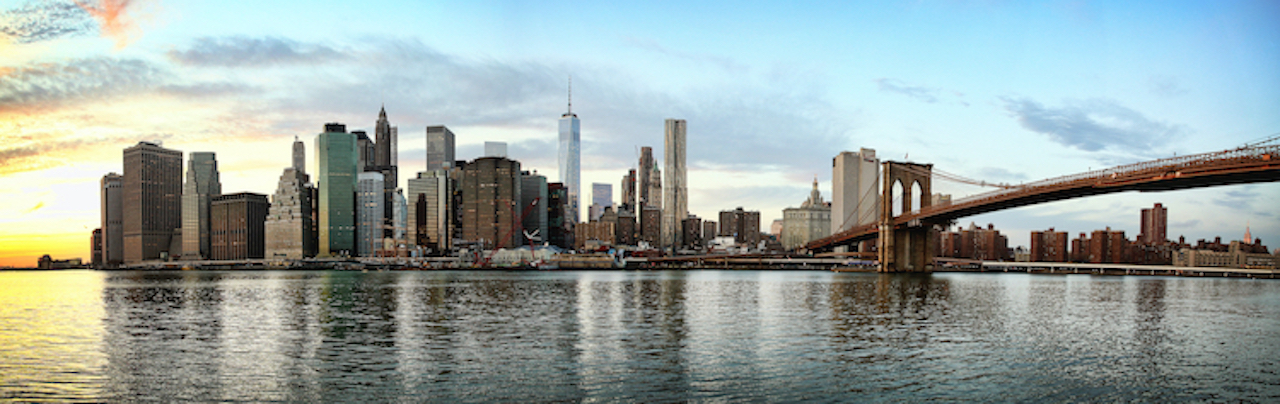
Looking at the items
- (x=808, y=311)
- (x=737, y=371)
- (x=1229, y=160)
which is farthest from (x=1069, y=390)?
(x=1229, y=160)

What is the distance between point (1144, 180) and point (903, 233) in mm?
42391

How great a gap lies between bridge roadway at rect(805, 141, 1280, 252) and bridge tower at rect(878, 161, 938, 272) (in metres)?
4.05

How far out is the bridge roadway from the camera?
5191cm

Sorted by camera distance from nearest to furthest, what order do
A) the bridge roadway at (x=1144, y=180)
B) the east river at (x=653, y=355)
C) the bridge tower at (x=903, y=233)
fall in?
the east river at (x=653, y=355)
the bridge roadway at (x=1144, y=180)
the bridge tower at (x=903, y=233)

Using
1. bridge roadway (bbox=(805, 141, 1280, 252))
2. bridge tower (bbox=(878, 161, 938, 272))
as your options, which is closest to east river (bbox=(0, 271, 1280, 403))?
bridge roadway (bbox=(805, 141, 1280, 252))

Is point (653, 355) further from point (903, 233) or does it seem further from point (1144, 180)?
point (903, 233)

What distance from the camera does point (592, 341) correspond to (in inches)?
1118

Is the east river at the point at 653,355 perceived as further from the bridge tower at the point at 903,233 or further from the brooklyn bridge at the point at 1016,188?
the bridge tower at the point at 903,233

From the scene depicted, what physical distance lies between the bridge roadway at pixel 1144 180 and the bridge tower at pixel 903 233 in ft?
13.3

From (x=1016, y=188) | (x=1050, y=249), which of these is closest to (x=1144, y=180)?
(x=1016, y=188)

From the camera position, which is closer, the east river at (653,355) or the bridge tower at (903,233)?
the east river at (653,355)

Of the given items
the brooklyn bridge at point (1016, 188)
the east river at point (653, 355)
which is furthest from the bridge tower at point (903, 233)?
the east river at point (653, 355)

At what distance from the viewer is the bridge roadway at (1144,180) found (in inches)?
2044

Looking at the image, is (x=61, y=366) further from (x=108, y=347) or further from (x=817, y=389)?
(x=817, y=389)
